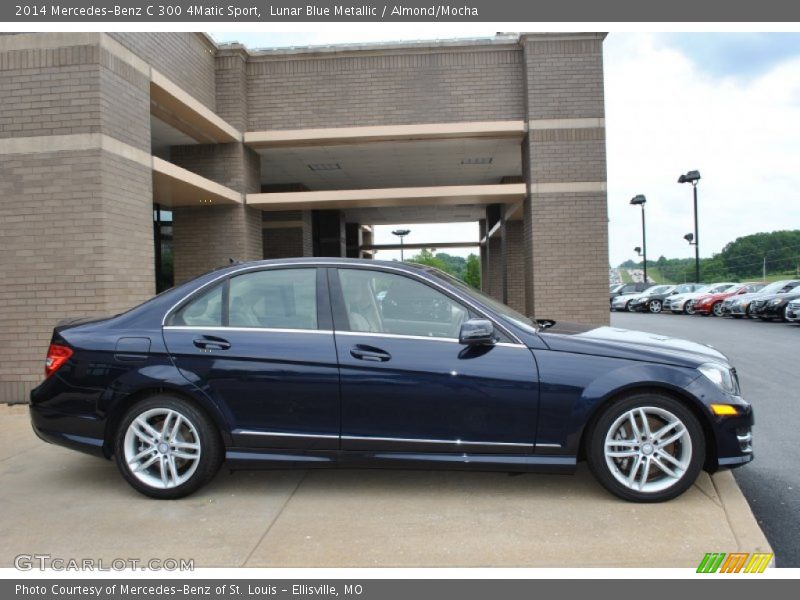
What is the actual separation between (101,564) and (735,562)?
129 inches

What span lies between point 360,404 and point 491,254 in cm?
1715

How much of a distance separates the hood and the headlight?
1.8 inches

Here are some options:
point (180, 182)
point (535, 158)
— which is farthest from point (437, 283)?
point (535, 158)

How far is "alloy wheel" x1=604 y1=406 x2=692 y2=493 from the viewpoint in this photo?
3668 millimetres

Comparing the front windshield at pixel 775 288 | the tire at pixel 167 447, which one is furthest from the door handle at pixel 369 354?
the front windshield at pixel 775 288

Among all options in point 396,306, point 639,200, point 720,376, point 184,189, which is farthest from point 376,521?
point 639,200

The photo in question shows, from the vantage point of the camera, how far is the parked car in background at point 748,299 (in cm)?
1969

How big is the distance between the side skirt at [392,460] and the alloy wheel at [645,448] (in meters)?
0.28

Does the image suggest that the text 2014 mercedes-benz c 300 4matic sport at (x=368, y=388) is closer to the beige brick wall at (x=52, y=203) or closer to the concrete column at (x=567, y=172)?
the beige brick wall at (x=52, y=203)

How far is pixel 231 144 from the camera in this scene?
10.4 m

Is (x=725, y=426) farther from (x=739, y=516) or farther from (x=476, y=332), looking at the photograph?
(x=476, y=332)

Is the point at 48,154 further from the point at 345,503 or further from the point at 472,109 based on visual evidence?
the point at 472,109

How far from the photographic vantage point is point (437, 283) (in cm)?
405

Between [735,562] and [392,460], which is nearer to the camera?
[735,562]
